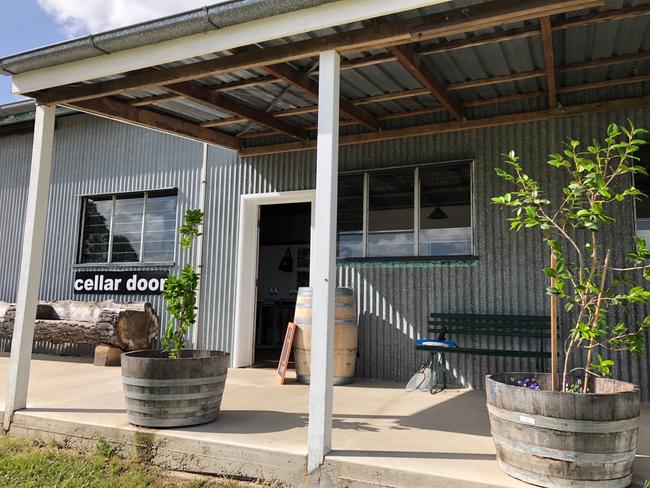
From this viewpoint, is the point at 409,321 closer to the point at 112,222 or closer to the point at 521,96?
the point at 521,96

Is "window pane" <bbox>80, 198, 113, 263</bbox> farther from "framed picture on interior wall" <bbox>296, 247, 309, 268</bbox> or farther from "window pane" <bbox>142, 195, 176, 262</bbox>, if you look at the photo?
"framed picture on interior wall" <bbox>296, 247, 309, 268</bbox>

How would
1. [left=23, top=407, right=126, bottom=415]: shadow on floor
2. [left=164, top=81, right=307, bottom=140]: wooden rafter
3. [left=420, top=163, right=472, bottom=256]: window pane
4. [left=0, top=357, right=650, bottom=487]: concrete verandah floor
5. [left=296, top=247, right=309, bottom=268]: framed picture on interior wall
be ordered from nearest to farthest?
[left=0, top=357, right=650, bottom=487]: concrete verandah floor, [left=23, top=407, right=126, bottom=415]: shadow on floor, [left=164, top=81, right=307, bottom=140]: wooden rafter, [left=420, top=163, right=472, bottom=256]: window pane, [left=296, top=247, right=309, bottom=268]: framed picture on interior wall

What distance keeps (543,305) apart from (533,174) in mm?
1303

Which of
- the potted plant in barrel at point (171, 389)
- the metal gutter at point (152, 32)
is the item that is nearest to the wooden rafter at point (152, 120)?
the metal gutter at point (152, 32)

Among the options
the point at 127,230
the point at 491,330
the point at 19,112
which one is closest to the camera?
the point at 491,330

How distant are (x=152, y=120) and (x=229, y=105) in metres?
0.87

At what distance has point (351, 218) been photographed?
6.20m

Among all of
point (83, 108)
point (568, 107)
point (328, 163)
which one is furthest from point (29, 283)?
point (568, 107)

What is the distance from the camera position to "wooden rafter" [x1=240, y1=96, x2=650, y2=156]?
494cm

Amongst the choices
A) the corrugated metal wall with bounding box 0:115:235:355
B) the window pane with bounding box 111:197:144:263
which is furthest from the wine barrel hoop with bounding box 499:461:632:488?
the window pane with bounding box 111:197:144:263

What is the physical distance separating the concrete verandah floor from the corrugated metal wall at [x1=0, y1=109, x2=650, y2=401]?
69cm

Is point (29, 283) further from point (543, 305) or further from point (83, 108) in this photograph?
point (543, 305)

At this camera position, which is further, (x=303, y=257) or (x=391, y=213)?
(x=303, y=257)

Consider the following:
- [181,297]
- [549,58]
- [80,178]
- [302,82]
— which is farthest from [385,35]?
[80,178]
